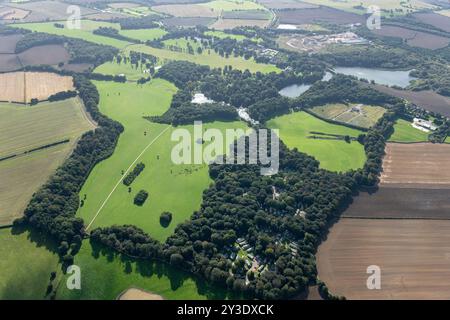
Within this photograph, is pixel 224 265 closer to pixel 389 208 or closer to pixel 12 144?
pixel 389 208

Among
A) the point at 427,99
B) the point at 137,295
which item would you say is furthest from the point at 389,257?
the point at 427,99

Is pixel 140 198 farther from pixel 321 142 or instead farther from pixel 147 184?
pixel 321 142

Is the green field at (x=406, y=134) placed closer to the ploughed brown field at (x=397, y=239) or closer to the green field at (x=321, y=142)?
the green field at (x=321, y=142)

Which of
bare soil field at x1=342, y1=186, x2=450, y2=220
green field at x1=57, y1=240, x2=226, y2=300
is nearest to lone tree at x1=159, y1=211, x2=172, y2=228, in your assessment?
green field at x1=57, y1=240, x2=226, y2=300

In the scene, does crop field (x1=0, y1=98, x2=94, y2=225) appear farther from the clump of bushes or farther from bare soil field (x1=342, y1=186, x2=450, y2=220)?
bare soil field (x1=342, y1=186, x2=450, y2=220)

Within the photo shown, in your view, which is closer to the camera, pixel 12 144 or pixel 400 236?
pixel 400 236

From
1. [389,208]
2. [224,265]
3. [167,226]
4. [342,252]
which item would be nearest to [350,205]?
[389,208]
